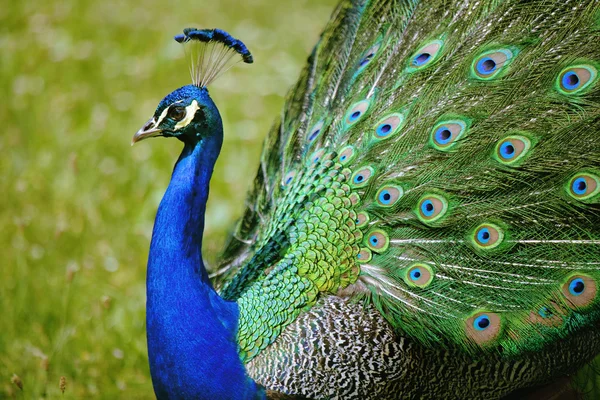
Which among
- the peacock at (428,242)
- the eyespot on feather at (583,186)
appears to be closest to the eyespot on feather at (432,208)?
the peacock at (428,242)

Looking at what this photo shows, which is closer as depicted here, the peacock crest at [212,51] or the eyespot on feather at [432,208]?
the peacock crest at [212,51]

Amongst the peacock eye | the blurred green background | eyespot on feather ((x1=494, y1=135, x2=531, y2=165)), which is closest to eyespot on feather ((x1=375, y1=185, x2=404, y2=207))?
eyespot on feather ((x1=494, y1=135, x2=531, y2=165))

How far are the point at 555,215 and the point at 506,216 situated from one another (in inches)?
5.6

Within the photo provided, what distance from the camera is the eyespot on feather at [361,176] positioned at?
236 centimetres

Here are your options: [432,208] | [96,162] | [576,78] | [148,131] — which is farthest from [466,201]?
[96,162]

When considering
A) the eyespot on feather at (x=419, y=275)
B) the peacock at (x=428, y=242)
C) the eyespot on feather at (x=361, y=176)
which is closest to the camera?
the peacock at (x=428, y=242)

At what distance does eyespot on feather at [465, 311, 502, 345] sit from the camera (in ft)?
7.18

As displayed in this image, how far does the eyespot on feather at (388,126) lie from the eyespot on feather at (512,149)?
1.08ft

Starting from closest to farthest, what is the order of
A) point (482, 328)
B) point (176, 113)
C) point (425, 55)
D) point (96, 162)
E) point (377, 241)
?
point (176, 113) → point (482, 328) → point (377, 241) → point (425, 55) → point (96, 162)

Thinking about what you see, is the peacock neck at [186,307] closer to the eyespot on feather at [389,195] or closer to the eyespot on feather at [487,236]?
the eyespot on feather at [389,195]

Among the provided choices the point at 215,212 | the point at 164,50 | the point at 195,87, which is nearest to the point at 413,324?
the point at 195,87

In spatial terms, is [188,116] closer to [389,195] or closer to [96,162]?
[389,195]

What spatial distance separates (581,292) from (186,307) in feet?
3.81

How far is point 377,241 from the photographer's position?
2.30 metres
